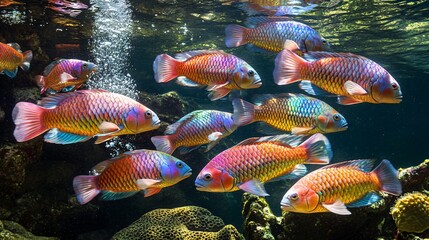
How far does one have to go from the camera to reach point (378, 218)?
4906 millimetres

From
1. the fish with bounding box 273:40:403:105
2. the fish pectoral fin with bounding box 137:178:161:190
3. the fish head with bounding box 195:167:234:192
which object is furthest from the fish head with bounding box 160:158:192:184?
the fish with bounding box 273:40:403:105

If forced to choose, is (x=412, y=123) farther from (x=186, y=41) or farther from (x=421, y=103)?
(x=186, y=41)

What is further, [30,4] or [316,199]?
[30,4]

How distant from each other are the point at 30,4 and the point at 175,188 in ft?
28.5

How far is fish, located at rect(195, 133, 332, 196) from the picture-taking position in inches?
131

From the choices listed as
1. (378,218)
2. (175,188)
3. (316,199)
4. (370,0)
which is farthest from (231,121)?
(370,0)

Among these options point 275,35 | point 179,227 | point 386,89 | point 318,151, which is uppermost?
point 275,35

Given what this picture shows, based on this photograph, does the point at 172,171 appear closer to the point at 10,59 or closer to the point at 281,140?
the point at 281,140

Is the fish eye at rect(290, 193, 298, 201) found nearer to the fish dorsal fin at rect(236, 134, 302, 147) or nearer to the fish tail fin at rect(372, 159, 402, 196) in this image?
the fish dorsal fin at rect(236, 134, 302, 147)

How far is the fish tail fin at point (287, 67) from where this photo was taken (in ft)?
12.6

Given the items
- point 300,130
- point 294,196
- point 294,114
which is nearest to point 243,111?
point 294,114

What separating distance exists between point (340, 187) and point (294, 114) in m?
1.11

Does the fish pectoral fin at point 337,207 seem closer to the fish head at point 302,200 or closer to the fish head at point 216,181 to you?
the fish head at point 302,200

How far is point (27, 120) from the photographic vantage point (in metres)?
3.09
